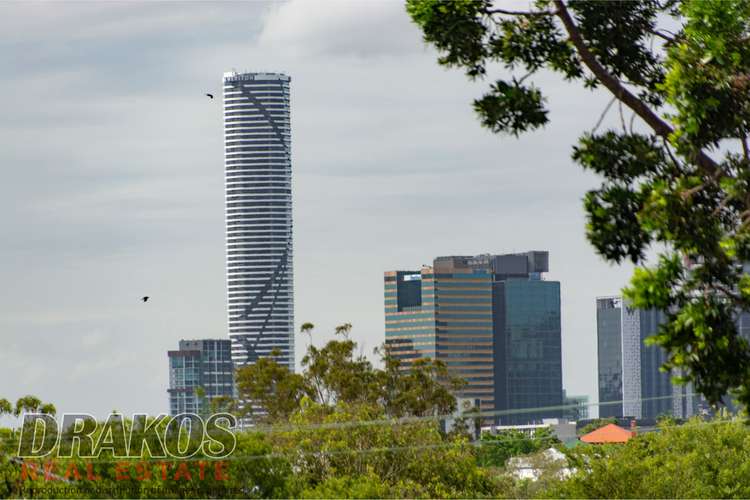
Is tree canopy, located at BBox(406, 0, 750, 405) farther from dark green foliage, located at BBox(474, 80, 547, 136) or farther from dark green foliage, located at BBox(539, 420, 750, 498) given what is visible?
dark green foliage, located at BBox(539, 420, 750, 498)

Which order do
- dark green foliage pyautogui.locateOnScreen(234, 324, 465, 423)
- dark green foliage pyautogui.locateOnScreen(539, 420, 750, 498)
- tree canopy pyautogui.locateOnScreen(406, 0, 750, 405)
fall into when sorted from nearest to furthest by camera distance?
tree canopy pyautogui.locateOnScreen(406, 0, 750, 405)
dark green foliage pyautogui.locateOnScreen(539, 420, 750, 498)
dark green foliage pyautogui.locateOnScreen(234, 324, 465, 423)

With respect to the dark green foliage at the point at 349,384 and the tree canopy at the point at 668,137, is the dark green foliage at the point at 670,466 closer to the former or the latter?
the tree canopy at the point at 668,137

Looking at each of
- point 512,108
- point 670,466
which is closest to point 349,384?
point 670,466

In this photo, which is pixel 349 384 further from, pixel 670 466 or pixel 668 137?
pixel 668 137

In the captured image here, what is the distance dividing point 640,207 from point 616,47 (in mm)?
3200

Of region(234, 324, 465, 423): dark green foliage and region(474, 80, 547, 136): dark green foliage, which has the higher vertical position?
region(474, 80, 547, 136): dark green foliage

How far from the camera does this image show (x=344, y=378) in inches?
2120

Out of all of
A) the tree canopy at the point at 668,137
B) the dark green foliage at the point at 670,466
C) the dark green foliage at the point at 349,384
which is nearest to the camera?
the tree canopy at the point at 668,137

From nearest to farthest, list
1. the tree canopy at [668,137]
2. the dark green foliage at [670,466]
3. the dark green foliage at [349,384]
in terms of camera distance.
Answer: the tree canopy at [668,137] → the dark green foliage at [670,466] → the dark green foliage at [349,384]

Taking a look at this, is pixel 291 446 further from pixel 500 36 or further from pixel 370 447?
pixel 500 36

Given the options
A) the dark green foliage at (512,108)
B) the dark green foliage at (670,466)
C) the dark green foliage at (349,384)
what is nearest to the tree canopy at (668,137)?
the dark green foliage at (512,108)

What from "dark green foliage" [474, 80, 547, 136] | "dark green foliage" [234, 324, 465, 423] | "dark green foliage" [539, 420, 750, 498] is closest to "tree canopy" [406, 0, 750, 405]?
"dark green foliage" [474, 80, 547, 136]

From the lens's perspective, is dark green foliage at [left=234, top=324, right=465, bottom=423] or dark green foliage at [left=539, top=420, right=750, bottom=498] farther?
dark green foliage at [left=234, top=324, right=465, bottom=423]

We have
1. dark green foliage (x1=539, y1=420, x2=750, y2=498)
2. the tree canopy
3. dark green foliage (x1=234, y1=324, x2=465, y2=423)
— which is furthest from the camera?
dark green foliage (x1=234, y1=324, x2=465, y2=423)
